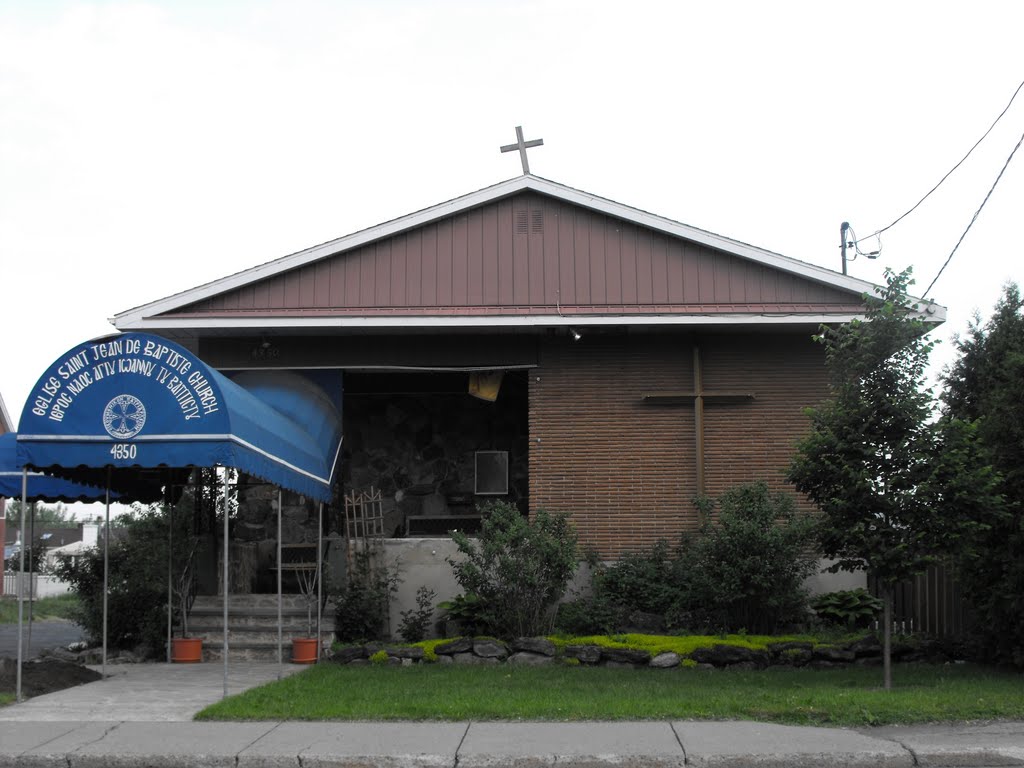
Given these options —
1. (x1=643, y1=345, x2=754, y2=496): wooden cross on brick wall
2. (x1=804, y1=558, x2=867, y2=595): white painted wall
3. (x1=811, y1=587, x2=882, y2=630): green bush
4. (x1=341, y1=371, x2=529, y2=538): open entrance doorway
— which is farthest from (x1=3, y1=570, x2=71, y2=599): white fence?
(x1=811, y1=587, x2=882, y2=630): green bush

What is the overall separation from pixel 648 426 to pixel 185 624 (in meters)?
7.30

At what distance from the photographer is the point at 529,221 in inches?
658

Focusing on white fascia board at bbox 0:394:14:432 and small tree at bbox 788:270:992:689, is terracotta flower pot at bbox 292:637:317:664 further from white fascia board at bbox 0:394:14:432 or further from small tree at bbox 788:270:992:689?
white fascia board at bbox 0:394:14:432

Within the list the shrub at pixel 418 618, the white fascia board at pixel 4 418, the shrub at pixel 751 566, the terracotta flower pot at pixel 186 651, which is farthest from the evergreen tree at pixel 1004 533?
the white fascia board at pixel 4 418

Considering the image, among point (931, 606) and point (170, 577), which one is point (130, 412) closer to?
point (170, 577)

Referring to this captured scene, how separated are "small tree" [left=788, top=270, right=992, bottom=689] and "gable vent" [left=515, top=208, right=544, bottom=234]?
20.2 feet

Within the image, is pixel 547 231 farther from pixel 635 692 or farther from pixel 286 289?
pixel 635 692

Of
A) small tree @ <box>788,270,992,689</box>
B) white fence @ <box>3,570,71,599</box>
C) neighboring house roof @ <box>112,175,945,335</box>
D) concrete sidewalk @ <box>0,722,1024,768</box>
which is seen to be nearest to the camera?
concrete sidewalk @ <box>0,722,1024,768</box>

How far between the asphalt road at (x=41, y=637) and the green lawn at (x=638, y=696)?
677cm

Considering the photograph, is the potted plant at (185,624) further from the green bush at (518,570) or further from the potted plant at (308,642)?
the green bush at (518,570)

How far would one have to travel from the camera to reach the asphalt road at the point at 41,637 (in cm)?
1811

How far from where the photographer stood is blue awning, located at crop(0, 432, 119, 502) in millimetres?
14594

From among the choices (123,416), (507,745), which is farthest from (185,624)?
(507,745)

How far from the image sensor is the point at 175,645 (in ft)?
48.0
